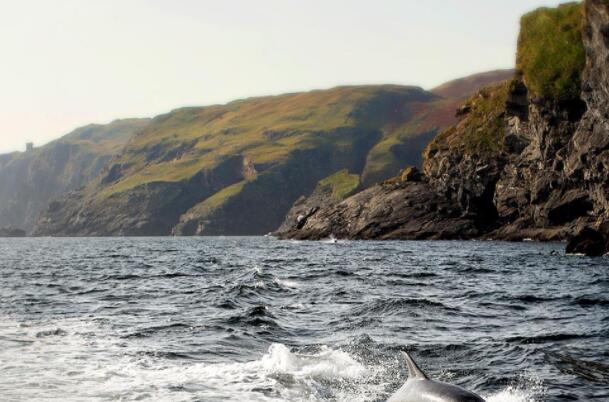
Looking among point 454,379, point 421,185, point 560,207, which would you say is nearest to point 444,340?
point 454,379

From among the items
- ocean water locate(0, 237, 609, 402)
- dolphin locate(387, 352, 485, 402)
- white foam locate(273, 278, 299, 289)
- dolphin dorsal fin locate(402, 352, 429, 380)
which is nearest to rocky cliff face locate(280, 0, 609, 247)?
white foam locate(273, 278, 299, 289)

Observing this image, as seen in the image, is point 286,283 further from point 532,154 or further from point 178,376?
point 532,154

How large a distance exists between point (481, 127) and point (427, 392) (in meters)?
128

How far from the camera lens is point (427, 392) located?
508 inches

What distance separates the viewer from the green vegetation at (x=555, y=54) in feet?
347

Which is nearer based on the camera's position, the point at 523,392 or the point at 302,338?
the point at 523,392

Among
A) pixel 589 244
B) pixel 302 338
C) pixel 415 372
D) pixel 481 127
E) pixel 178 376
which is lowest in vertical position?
pixel 589 244

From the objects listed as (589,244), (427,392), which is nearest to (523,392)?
(427,392)

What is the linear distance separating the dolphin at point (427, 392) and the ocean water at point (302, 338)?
7.85 ft

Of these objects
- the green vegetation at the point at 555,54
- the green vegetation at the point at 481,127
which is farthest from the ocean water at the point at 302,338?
the green vegetation at the point at 481,127

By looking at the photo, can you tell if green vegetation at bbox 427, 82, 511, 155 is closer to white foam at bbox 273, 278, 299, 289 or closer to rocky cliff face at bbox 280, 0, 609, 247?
rocky cliff face at bbox 280, 0, 609, 247

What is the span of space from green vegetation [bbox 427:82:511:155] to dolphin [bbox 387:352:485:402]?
388ft

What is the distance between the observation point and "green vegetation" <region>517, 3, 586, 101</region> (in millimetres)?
105812

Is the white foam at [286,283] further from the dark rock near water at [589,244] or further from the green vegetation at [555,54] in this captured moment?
the green vegetation at [555,54]
